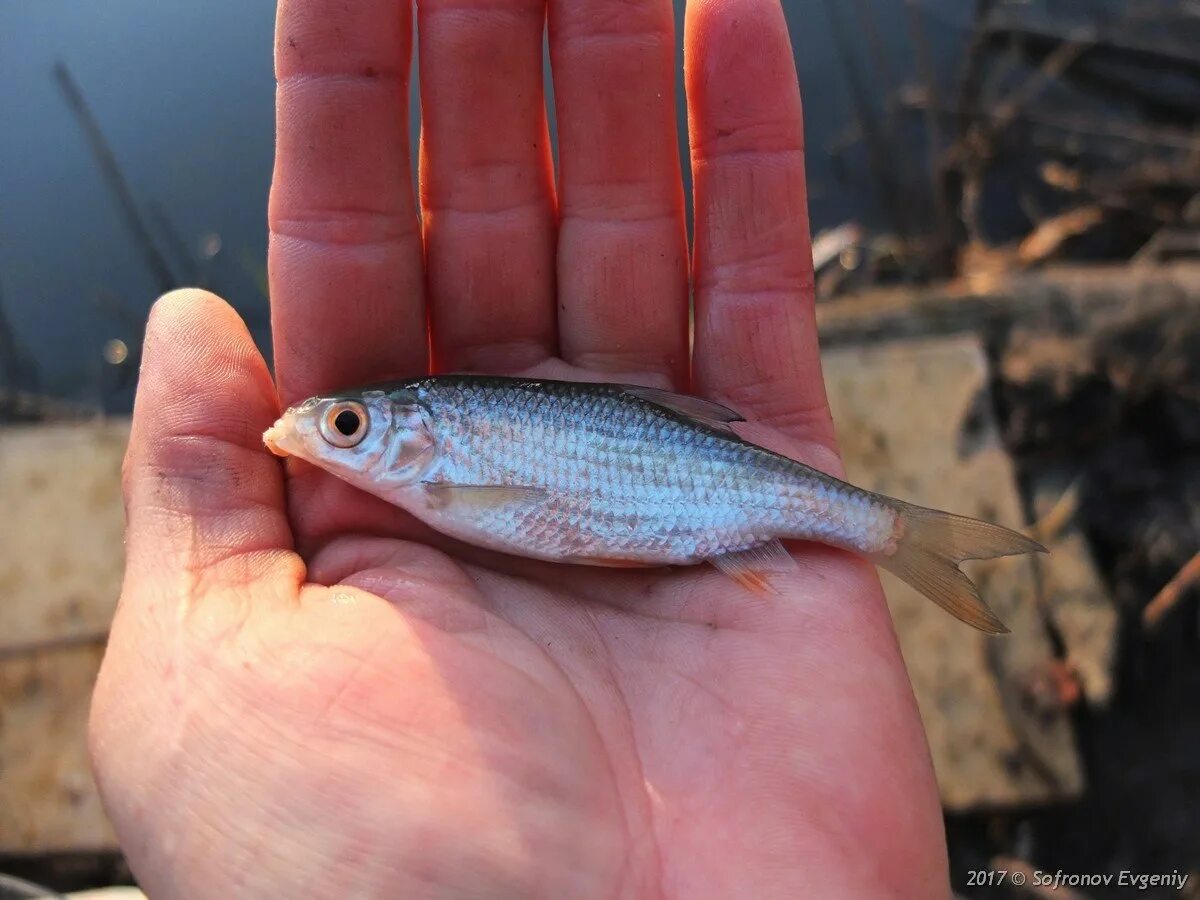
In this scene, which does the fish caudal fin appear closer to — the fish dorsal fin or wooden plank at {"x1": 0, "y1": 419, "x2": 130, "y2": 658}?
the fish dorsal fin

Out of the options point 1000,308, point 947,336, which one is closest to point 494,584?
point 947,336

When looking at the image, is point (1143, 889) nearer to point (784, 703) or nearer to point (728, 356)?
point (784, 703)

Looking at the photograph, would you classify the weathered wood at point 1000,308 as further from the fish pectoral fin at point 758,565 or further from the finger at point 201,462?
the finger at point 201,462

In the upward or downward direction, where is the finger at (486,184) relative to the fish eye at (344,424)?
upward

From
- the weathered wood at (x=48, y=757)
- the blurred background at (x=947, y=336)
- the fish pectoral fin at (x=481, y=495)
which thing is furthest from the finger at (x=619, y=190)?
the weathered wood at (x=48, y=757)

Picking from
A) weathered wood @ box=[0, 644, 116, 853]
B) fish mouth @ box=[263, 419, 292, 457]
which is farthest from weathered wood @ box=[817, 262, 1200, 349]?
weathered wood @ box=[0, 644, 116, 853]


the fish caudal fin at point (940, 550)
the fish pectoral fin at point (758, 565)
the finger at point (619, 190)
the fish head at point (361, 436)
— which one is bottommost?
the fish caudal fin at point (940, 550)
